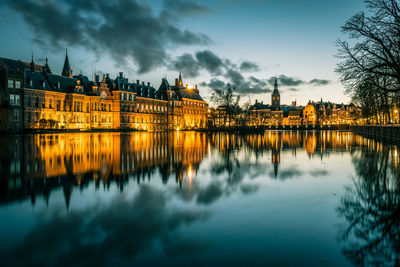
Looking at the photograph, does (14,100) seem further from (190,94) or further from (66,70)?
(190,94)

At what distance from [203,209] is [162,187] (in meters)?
2.30

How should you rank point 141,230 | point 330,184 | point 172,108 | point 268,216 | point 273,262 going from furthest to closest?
point 172,108 → point 330,184 → point 268,216 → point 141,230 → point 273,262

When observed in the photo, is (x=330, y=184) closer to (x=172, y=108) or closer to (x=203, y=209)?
(x=203, y=209)

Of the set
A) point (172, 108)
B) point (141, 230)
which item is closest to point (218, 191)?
point (141, 230)

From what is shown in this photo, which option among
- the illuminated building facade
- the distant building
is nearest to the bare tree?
the illuminated building facade

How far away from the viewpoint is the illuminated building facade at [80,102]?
48.7 metres

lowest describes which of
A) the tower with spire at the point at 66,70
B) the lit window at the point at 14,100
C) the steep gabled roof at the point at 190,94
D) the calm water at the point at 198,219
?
the calm water at the point at 198,219

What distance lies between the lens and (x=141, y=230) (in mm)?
4891

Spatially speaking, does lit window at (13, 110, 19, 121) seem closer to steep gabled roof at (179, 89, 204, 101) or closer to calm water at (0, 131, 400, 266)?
calm water at (0, 131, 400, 266)

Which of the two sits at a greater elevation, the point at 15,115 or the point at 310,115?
the point at 310,115

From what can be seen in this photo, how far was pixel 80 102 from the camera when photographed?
2405 inches

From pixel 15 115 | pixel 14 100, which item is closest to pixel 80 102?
pixel 14 100

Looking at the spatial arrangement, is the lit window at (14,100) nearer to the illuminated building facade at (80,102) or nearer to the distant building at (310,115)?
the illuminated building facade at (80,102)

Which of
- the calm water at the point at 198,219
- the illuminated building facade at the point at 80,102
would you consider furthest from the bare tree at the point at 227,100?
the calm water at the point at 198,219
